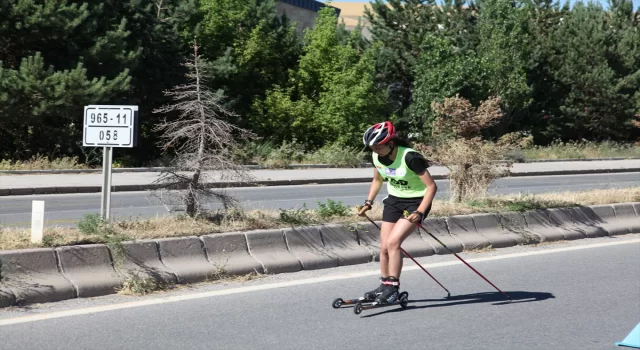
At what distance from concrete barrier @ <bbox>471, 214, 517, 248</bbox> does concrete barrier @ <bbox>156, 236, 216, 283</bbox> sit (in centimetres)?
432

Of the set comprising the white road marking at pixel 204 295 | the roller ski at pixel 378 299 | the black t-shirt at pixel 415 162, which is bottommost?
the white road marking at pixel 204 295

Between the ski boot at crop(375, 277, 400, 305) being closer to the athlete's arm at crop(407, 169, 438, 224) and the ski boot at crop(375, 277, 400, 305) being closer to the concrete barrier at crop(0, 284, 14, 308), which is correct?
the athlete's arm at crop(407, 169, 438, 224)

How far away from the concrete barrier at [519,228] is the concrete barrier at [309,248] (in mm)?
3241

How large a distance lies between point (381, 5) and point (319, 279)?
130 ft

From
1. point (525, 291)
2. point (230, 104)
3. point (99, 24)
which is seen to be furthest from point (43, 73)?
point (525, 291)

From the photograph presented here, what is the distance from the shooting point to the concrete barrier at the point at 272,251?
9156 mm

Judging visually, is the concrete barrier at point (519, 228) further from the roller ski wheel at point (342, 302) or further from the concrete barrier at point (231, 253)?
the roller ski wheel at point (342, 302)

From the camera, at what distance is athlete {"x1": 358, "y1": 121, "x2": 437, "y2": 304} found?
25.7 feet

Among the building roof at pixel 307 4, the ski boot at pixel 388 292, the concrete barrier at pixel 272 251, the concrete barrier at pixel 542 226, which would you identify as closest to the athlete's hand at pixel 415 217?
the ski boot at pixel 388 292

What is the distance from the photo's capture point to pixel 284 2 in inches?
1823

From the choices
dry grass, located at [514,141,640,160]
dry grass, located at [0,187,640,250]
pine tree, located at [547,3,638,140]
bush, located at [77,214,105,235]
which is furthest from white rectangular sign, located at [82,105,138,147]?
pine tree, located at [547,3,638,140]

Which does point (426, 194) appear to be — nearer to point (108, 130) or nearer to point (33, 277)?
point (33, 277)

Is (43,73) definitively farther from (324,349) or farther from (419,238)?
(324,349)

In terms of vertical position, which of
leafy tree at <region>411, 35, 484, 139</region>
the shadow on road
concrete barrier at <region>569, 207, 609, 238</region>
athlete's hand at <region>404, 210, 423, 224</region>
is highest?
leafy tree at <region>411, 35, 484, 139</region>
